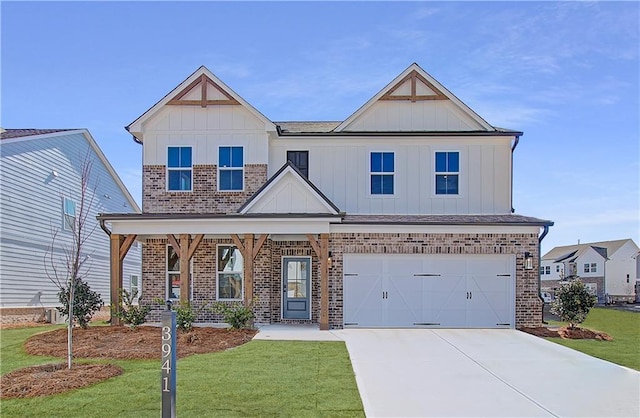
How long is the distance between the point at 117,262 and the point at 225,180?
4.23 meters

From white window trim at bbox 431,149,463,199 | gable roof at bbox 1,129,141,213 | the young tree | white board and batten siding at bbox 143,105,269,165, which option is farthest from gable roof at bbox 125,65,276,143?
white window trim at bbox 431,149,463,199

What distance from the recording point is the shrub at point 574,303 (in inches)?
605

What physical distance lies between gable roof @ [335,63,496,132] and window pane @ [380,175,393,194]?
2.18 m

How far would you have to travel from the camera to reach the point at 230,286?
17.9 m

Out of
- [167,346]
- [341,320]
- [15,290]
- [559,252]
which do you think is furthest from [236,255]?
[559,252]

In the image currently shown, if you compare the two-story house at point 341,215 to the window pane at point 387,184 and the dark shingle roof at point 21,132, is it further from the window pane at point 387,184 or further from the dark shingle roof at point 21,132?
the dark shingle roof at point 21,132

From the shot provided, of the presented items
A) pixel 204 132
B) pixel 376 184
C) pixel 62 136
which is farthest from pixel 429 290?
pixel 62 136

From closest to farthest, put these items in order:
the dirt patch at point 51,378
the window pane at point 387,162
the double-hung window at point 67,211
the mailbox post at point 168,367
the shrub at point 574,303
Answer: the mailbox post at point 168,367
the dirt patch at point 51,378
the shrub at point 574,303
the window pane at point 387,162
the double-hung window at point 67,211

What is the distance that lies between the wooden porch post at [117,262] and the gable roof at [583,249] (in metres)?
50.7

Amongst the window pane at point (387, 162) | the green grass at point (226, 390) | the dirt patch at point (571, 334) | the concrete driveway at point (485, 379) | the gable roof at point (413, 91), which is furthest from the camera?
the gable roof at point (413, 91)

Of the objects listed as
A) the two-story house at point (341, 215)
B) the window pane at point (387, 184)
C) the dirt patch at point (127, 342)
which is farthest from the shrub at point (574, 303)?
the dirt patch at point (127, 342)

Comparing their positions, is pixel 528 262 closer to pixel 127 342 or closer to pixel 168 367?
pixel 127 342

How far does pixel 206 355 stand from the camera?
11.6 meters

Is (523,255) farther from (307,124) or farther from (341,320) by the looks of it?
(307,124)
